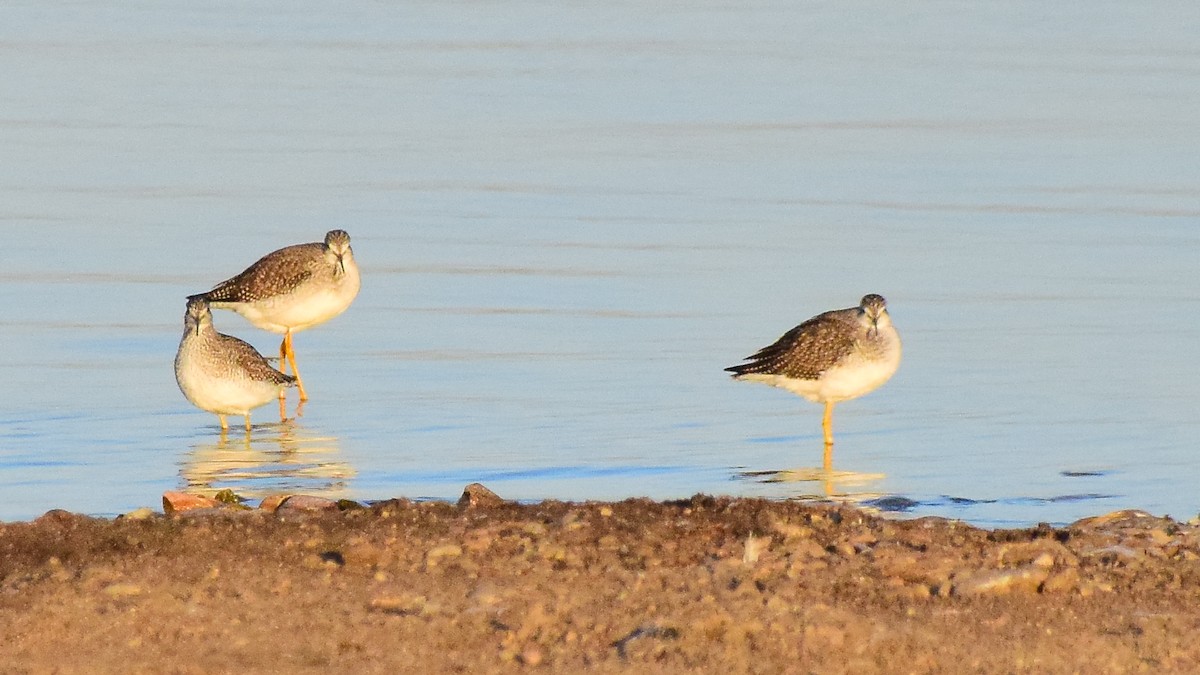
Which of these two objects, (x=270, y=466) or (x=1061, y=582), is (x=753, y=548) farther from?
(x=270, y=466)

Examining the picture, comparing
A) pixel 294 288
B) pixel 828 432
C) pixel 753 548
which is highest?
pixel 294 288

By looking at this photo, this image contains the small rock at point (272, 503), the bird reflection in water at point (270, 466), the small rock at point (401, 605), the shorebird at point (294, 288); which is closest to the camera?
the small rock at point (401, 605)

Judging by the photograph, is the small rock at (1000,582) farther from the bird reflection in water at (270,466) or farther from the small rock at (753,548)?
the bird reflection in water at (270,466)

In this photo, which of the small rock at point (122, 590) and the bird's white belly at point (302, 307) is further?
the bird's white belly at point (302, 307)

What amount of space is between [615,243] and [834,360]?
19.7 feet

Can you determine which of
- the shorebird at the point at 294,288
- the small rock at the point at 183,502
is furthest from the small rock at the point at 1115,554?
the shorebird at the point at 294,288

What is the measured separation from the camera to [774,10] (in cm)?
3725

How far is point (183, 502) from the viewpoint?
31.7ft

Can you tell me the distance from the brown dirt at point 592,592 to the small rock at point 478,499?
0.24 metres

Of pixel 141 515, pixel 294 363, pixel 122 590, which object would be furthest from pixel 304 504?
pixel 294 363

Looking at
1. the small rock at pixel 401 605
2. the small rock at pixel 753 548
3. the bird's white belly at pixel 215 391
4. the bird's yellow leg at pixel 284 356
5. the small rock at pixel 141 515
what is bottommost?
the small rock at pixel 401 605

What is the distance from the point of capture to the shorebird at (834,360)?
1369 cm

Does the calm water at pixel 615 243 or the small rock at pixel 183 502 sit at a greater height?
the calm water at pixel 615 243

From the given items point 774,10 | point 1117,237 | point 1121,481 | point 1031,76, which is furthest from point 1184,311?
point 774,10
